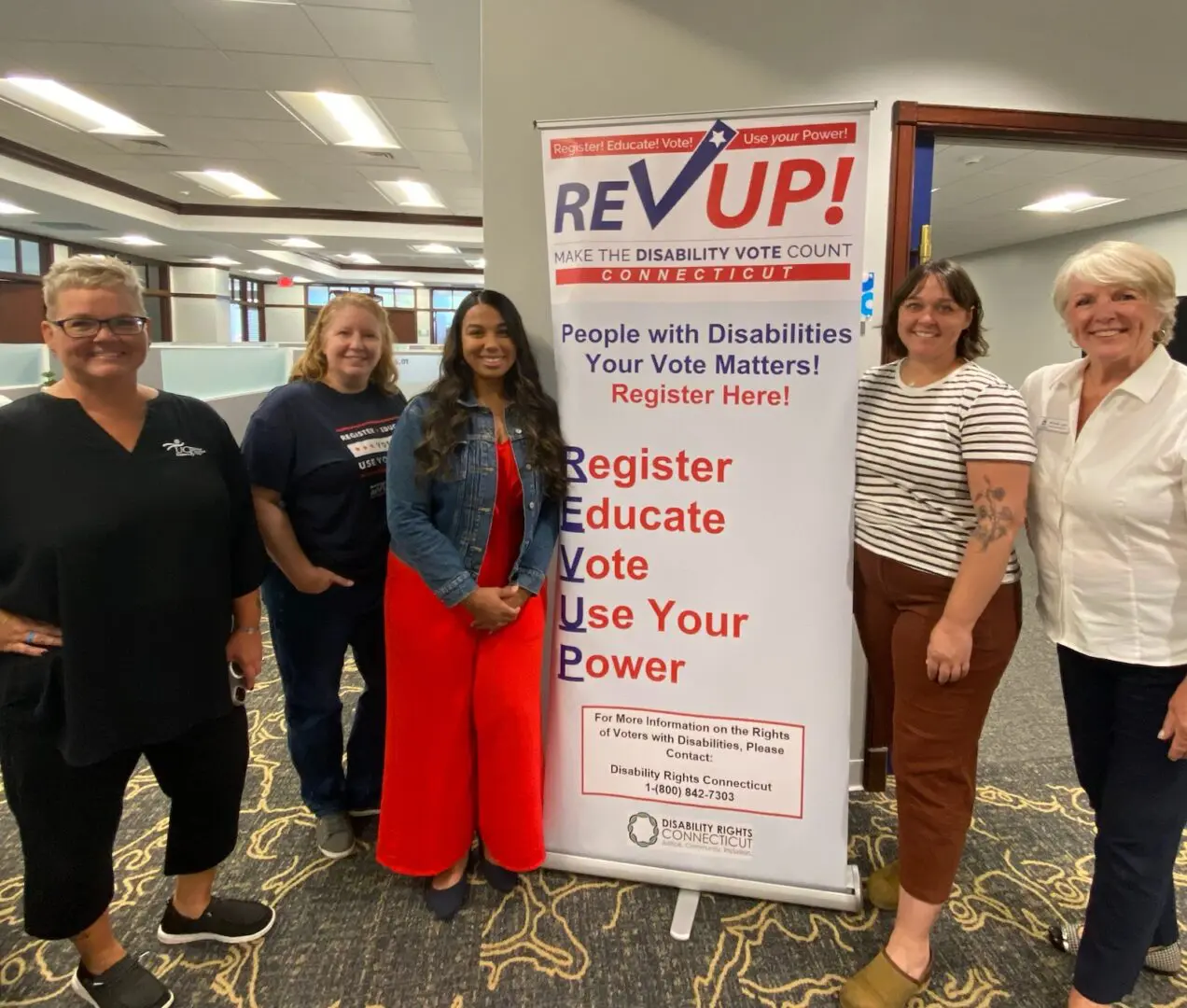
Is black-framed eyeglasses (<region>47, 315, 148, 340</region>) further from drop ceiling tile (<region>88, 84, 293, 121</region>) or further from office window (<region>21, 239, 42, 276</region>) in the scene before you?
office window (<region>21, 239, 42, 276</region>)

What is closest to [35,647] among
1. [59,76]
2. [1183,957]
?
[1183,957]

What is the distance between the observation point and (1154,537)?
4.55 feet

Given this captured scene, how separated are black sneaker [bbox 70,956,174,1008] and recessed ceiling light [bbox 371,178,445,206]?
297 inches

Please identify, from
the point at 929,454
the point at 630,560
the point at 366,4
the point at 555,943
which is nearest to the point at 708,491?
the point at 630,560

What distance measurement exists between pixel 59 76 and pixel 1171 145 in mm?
5812

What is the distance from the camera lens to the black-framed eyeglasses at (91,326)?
1.35 m

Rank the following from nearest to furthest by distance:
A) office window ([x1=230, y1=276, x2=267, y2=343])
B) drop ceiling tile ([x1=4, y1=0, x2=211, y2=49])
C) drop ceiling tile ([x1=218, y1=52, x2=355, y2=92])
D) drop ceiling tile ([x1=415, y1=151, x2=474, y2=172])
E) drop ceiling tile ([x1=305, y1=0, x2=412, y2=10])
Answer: drop ceiling tile ([x1=305, y1=0, x2=412, y2=10])
drop ceiling tile ([x1=4, y1=0, x2=211, y2=49])
drop ceiling tile ([x1=218, y1=52, x2=355, y2=92])
drop ceiling tile ([x1=415, y1=151, x2=474, y2=172])
office window ([x1=230, y1=276, x2=267, y2=343])

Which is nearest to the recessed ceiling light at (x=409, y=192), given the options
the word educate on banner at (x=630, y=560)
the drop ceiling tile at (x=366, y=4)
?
the drop ceiling tile at (x=366, y=4)

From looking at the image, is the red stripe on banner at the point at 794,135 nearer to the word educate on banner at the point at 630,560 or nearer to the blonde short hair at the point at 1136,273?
the blonde short hair at the point at 1136,273

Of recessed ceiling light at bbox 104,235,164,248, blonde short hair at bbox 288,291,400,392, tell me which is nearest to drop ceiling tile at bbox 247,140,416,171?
recessed ceiling light at bbox 104,235,164,248

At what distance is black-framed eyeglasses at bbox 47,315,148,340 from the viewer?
1.35m

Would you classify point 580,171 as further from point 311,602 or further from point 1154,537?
point 1154,537

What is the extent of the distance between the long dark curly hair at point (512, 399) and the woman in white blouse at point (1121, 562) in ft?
3.36

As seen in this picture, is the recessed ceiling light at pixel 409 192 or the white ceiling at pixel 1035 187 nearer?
the white ceiling at pixel 1035 187
